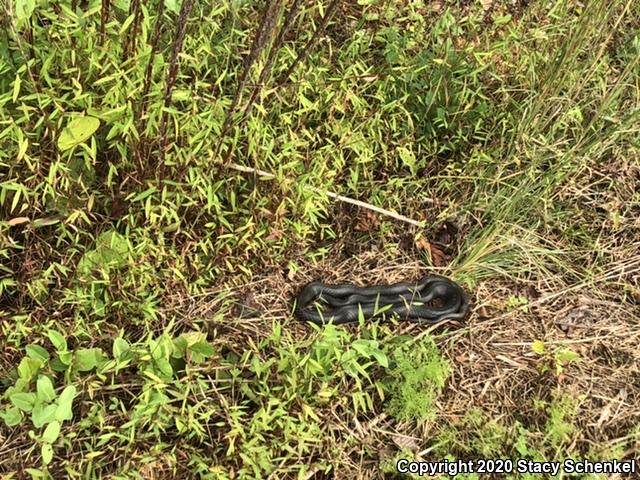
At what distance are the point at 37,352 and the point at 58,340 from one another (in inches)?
3.6

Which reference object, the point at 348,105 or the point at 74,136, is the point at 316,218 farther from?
the point at 74,136

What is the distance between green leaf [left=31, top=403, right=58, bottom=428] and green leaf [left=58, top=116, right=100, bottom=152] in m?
0.91

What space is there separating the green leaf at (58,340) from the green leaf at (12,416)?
0.25 meters

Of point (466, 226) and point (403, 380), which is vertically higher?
point (466, 226)

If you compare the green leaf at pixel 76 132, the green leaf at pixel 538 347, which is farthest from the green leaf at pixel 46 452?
the green leaf at pixel 538 347

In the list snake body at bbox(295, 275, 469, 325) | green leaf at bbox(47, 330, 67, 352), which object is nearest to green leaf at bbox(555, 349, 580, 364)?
snake body at bbox(295, 275, 469, 325)

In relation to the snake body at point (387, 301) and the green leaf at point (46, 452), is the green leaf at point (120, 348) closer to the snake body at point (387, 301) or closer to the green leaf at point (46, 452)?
A: the green leaf at point (46, 452)

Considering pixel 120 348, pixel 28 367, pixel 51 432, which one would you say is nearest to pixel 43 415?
pixel 51 432

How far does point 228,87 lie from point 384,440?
170 centimetres

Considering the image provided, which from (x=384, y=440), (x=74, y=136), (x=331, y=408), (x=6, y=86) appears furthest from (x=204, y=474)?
(x=6, y=86)

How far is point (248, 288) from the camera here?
9.94 feet

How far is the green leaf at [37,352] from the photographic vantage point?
2.44m

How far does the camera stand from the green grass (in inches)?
97.5

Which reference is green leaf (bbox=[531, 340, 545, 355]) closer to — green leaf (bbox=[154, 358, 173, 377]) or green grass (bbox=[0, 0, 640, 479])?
green grass (bbox=[0, 0, 640, 479])
